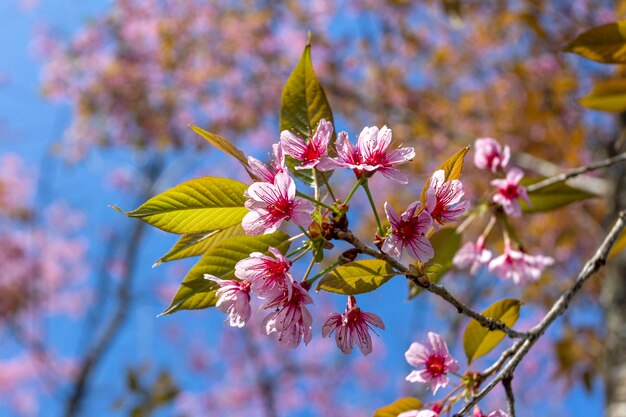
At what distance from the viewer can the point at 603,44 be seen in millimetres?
981

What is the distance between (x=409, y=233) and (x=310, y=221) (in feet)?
0.45

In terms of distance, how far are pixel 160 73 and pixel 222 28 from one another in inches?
41.3

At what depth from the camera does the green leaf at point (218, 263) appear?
727 millimetres

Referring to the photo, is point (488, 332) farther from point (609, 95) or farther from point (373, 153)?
point (609, 95)

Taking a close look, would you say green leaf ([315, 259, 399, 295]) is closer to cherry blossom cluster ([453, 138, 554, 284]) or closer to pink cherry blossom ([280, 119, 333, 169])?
pink cherry blossom ([280, 119, 333, 169])

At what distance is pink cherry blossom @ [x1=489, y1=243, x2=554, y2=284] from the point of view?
1204 millimetres

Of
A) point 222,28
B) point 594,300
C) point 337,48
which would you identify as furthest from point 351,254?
point 222,28

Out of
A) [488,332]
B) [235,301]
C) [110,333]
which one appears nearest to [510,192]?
[488,332]

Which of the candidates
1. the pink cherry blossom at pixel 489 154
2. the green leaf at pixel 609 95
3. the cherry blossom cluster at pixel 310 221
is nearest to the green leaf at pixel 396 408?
the cherry blossom cluster at pixel 310 221

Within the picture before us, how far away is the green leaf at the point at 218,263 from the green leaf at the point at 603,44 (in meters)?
0.66

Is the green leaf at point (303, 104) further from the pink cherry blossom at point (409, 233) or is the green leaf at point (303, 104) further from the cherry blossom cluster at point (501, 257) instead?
the cherry blossom cluster at point (501, 257)

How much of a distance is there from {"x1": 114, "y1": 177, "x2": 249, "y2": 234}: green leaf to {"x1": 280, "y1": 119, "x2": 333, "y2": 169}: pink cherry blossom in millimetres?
84

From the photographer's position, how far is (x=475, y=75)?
5.32 meters

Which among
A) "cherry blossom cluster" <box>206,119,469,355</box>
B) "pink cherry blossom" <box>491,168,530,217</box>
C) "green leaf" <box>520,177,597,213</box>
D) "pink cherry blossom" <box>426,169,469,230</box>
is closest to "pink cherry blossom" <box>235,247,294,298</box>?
"cherry blossom cluster" <box>206,119,469,355</box>
